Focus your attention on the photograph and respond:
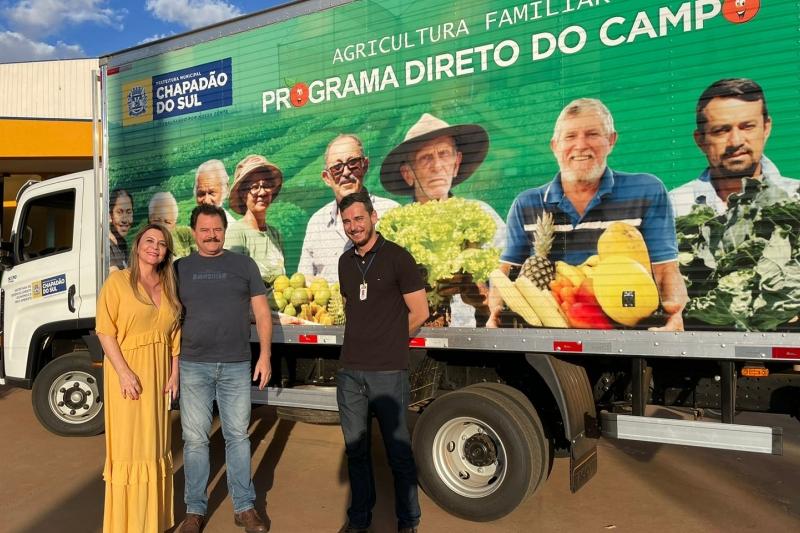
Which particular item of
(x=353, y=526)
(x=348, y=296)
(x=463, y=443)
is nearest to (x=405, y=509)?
(x=353, y=526)

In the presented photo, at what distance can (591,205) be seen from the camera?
Result: 3.86 meters

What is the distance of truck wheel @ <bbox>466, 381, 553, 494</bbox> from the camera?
13.6ft

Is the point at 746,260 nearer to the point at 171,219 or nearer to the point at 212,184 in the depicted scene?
the point at 212,184

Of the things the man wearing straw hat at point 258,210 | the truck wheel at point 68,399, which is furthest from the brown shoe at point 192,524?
the truck wheel at point 68,399

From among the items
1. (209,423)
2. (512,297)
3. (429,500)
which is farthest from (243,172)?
(429,500)

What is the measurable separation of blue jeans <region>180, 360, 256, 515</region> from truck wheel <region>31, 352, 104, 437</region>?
9.73ft

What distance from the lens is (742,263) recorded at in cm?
347

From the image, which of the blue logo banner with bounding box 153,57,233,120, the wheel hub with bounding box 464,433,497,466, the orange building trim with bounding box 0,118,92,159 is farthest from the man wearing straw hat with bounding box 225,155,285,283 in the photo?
the orange building trim with bounding box 0,118,92,159

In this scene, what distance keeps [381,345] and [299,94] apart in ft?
7.65

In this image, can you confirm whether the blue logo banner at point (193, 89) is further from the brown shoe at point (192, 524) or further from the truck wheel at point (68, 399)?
the brown shoe at point (192, 524)

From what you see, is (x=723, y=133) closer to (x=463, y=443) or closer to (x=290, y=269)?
(x=463, y=443)

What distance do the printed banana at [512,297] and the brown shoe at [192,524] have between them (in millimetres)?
2306

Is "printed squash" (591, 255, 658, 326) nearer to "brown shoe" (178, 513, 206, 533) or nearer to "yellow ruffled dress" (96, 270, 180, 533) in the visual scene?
"yellow ruffled dress" (96, 270, 180, 533)

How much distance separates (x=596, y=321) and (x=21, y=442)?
18.6 feet
